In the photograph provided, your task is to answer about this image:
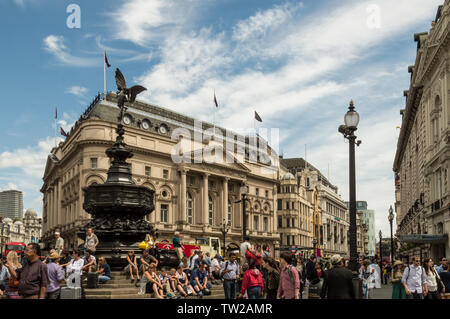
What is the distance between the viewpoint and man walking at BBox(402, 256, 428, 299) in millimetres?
15125

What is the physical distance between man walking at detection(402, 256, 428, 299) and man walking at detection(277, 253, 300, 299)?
4.96 metres

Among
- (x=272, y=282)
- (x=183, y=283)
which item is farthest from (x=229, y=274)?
(x=272, y=282)

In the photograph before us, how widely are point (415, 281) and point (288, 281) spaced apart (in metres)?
5.26

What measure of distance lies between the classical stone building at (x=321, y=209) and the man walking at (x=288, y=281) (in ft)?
337

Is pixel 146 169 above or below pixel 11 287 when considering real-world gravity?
above

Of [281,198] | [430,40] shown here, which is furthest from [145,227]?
[281,198]

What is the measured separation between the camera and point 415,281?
1516cm

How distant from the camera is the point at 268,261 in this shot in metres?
15.4

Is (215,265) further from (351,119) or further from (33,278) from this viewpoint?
(33,278)

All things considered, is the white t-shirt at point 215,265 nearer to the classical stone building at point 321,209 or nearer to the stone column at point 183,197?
the stone column at point 183,197

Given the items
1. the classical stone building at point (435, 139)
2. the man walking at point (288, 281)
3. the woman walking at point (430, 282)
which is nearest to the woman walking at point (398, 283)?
the woman walking at point (430, 282)

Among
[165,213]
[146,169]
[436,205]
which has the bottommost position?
[436,205]
